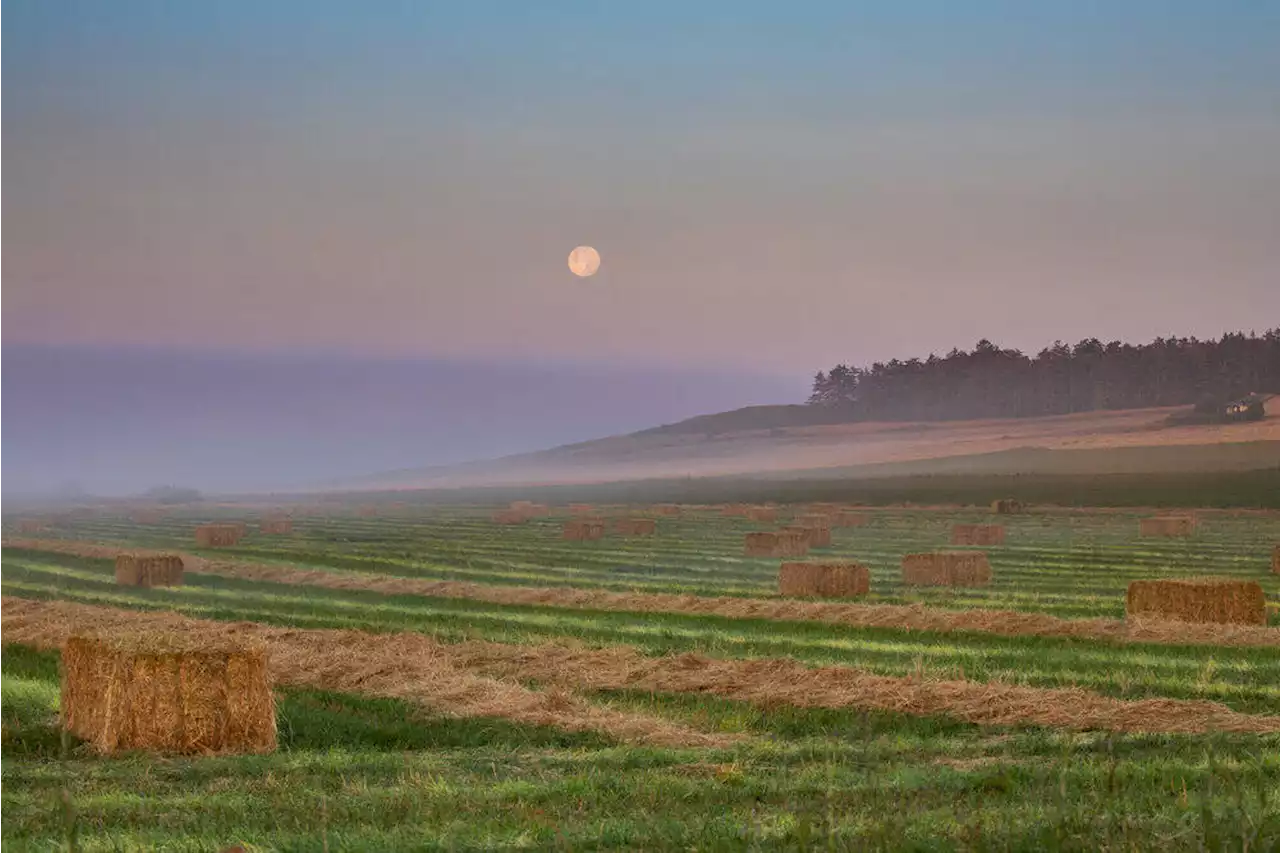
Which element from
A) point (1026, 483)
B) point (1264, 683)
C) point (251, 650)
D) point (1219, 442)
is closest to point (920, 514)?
point (1026, 483)

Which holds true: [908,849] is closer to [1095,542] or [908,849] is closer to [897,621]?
[897,621]

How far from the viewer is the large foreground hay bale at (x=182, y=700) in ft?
49.1

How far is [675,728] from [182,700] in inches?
193

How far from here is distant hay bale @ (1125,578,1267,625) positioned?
26.3m

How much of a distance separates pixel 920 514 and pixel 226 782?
8134cm

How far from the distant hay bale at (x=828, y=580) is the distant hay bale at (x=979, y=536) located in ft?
74.7

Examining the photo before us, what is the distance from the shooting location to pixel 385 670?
63.6 feet

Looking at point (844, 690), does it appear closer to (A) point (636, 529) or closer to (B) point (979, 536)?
(B) point (979, 536)

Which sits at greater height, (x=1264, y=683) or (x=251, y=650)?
(x=251, y=650)

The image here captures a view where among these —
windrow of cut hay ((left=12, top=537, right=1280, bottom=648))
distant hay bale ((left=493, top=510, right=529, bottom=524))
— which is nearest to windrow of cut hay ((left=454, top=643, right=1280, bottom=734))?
windrow of cut hay ((left=12, top=537, right=1280, bottom=648))

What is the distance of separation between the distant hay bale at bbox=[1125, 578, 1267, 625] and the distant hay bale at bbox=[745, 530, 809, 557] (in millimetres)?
22183

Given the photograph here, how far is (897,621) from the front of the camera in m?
27.4

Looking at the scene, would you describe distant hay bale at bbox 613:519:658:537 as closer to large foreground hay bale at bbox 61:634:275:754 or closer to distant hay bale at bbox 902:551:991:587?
distant hay bale at bbox 902:551:991:587

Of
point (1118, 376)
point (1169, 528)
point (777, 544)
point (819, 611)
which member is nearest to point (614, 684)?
point (819, 611)
